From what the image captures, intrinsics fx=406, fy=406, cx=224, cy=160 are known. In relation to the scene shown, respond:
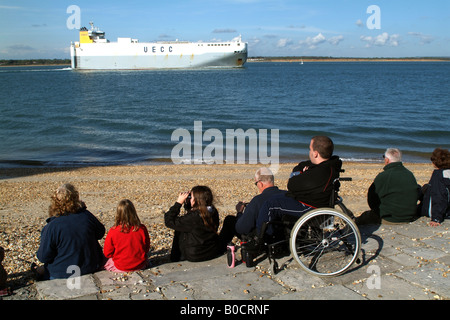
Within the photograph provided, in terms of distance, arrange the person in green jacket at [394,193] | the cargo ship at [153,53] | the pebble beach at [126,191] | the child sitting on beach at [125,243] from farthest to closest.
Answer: the cargo ship at [153,53] → the pebble beach at [126,191] → the person in green jacket at [394,193] → the child sitting on beach at [125,243]

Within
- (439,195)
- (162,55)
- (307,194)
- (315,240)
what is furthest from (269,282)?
(162,55)

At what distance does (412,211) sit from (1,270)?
4604 mm

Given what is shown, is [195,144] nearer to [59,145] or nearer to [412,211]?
[59,145]

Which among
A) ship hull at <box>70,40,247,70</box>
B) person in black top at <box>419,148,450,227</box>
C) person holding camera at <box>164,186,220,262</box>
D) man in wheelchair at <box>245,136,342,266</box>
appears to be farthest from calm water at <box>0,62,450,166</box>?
ship hull at <box>70,40,247,70</box>

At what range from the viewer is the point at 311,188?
371 cm

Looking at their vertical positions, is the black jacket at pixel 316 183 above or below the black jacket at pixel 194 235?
above

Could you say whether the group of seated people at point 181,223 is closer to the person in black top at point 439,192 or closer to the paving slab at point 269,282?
the paving slab at point 269,282

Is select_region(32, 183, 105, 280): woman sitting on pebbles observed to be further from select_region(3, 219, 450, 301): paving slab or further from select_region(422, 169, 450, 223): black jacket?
select_region(422, 169, 450, 223): black jacket

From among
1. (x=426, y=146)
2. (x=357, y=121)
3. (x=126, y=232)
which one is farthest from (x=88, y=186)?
(x=357, y=121)

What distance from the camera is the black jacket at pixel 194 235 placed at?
407 centimetres

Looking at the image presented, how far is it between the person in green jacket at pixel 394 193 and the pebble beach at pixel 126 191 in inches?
81.5

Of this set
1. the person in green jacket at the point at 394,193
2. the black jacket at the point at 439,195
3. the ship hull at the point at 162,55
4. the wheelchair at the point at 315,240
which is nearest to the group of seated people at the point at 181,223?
the wheelchair at the point at 315,240

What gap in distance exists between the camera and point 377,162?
14.7 m

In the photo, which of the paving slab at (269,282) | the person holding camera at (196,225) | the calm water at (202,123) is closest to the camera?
the paving slab at (269,282)
